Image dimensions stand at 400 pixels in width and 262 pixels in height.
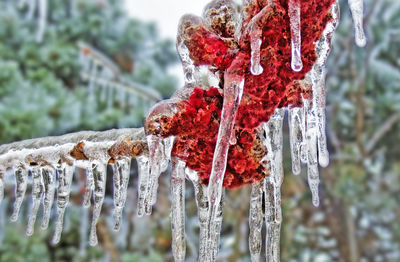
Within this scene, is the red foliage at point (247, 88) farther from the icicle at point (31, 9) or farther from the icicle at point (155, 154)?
the icicle at point (31, 9)

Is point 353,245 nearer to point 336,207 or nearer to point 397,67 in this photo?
point 336,207

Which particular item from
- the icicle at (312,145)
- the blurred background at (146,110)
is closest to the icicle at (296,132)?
the icicle at (312,145)

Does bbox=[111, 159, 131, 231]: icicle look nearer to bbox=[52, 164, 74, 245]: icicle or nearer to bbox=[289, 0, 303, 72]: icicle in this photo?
bbox=[52, 164, 74, 245]: icicle

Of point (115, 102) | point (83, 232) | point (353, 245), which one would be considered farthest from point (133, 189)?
point (353, 245)

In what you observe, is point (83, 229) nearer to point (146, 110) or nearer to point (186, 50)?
point (146, 110)

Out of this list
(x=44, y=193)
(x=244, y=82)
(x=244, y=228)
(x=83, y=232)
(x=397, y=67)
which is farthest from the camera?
(x=397, y=67)

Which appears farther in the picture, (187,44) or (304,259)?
(304,259)
